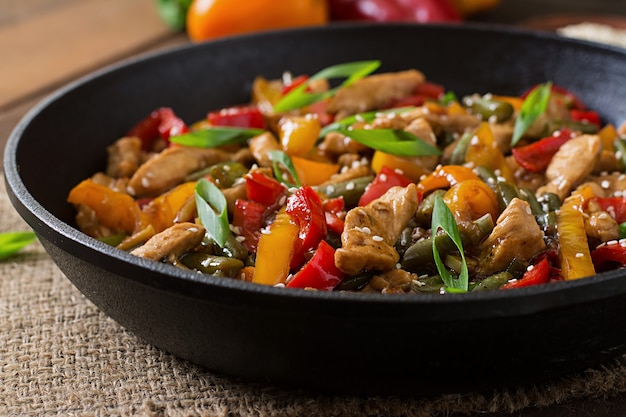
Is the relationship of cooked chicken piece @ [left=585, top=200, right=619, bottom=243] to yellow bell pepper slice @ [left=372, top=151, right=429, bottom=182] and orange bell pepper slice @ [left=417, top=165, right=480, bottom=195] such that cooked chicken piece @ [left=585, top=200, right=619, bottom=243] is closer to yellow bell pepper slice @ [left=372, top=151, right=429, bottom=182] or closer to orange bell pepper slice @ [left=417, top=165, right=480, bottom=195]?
orange bell pepper slice @ [left=417, top=165, right=480, bottom=195]

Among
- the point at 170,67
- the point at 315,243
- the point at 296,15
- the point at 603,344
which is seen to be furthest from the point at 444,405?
the point at 296,15

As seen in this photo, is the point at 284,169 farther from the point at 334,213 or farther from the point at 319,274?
the point at 319,274

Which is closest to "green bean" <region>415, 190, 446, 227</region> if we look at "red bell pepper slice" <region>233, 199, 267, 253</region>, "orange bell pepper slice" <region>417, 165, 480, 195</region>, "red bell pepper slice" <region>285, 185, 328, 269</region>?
"orange bell pepper slice" <region>417, 165, 480, 195</region>

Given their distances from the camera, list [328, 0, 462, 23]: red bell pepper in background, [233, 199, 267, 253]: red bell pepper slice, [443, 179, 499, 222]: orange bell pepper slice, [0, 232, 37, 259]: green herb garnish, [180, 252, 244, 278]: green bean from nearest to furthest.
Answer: [180, 252, 244, 278]: green bean, [443, 179, 499, 222]: orange bell pepper slice, [233, 199, 267, 253]: red bell pepper slice, [0, 232, 37, 259]: green herb garnish, [328, 0, 462, 23]: red bell pepper in background

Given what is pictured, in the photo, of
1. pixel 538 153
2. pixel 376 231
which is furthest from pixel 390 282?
pixel 538 153

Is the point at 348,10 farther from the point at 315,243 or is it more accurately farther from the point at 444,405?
the point at 444,405

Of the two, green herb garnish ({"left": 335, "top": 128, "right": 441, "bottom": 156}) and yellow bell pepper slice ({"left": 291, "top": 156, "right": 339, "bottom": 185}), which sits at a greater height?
green herb garnish ({"left": 335, "top": 128, "right": 441, "bottom": 156})
